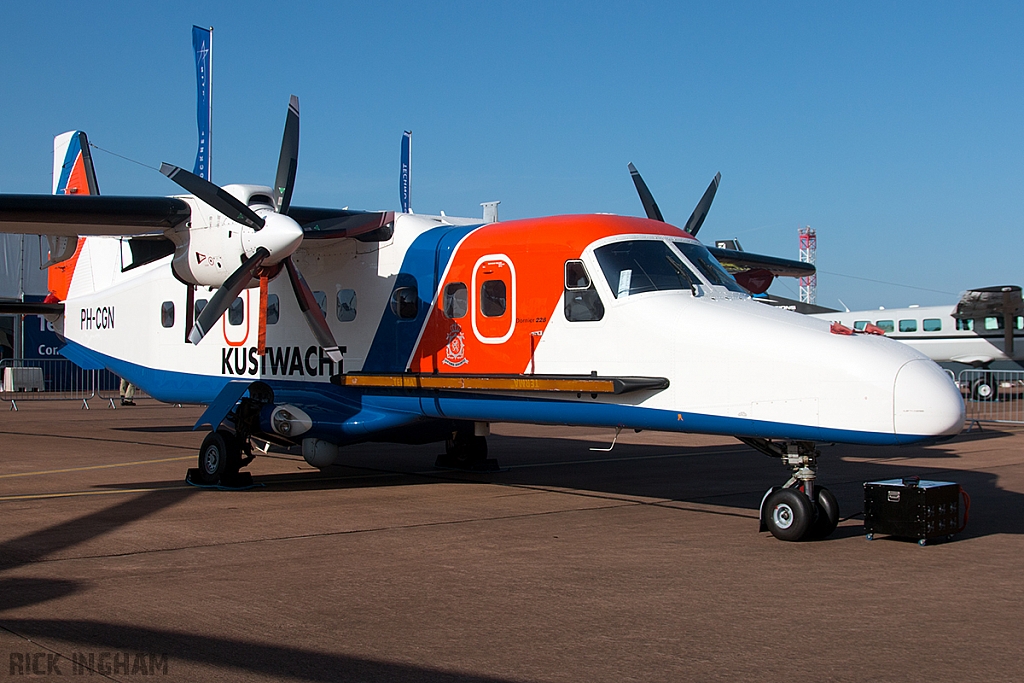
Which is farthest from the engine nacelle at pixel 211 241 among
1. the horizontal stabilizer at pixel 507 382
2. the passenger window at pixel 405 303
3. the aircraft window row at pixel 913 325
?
the aircraft window row at pixel 913 325

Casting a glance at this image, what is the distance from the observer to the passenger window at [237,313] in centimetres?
1309

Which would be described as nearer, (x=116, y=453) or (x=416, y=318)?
(x=416, y=318)

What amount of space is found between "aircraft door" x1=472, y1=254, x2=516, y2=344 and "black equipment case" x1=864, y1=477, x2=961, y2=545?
161 inches

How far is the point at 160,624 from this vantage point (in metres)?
5.56

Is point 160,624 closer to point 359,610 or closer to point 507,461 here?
point 359,610

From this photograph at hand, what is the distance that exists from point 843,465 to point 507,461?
5.32m

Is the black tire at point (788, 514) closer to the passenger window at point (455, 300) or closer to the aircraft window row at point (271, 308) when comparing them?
the passenger window at point (455, 300)

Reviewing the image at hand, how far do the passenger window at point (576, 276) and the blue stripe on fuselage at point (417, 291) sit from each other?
1.83 meters

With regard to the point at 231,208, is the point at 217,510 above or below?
below

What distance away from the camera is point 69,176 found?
17.2 meters

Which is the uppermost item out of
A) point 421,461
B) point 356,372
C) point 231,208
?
point 231,208

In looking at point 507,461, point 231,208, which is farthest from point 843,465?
point 231,208

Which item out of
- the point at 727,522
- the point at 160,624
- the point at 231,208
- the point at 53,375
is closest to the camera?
the point at 160,624

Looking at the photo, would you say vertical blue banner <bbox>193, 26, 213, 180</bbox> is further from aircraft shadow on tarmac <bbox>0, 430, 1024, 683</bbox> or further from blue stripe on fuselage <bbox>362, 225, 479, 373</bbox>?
blue stripe on fuselage <bbox>362, 225, 479, 373</bbox>
